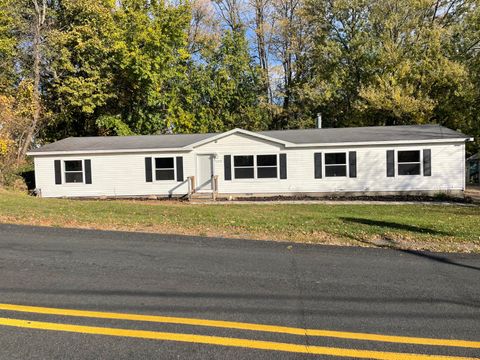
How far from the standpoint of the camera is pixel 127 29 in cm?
2897

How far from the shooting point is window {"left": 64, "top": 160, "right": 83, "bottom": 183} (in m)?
21.6

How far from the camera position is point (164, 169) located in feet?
69.7

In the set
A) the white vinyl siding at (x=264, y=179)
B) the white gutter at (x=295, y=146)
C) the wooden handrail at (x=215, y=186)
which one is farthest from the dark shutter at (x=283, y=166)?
the wooden handrail at (x=215, y=186)

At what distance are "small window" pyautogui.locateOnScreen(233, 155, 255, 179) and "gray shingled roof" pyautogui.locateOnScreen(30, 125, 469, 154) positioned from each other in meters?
2.01

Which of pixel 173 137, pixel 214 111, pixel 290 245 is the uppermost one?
pixel 214 111

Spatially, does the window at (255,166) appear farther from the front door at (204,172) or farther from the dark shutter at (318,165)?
the dark shutter at (318,165)

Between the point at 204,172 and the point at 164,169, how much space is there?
2030 millimetres

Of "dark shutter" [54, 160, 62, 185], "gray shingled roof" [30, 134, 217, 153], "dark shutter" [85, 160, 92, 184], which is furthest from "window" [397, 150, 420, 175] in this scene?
"dark shutter" [54, 160, 62, 185]

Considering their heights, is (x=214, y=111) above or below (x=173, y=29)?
below

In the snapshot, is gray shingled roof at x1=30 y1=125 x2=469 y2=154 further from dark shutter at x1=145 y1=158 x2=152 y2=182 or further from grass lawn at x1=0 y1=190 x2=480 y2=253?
grass lawn at x1=0 y1=190 x2=480 y2=253

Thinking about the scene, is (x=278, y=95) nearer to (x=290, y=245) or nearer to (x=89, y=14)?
(x=89, y=14)

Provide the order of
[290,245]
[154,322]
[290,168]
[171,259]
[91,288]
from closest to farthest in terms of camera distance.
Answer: [154,322], [91,288], [171,259], [290,245], [290,168]

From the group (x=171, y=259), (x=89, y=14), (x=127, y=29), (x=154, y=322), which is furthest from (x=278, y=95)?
(x=154, y=322)

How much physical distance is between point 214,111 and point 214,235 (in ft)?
82.1
